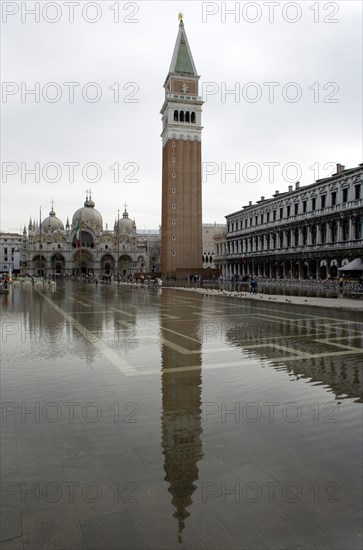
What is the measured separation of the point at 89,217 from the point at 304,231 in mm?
83847

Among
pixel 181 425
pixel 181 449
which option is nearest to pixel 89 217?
pixel 181 425

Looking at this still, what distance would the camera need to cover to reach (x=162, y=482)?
15.5 feet

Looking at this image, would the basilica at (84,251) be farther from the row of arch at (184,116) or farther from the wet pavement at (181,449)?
the wet pavement at (181,449)

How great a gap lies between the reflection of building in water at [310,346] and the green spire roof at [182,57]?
78.8 m

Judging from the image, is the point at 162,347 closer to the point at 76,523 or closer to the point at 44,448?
the point at 44,448

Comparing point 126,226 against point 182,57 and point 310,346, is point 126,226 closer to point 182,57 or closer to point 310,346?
point 182,57

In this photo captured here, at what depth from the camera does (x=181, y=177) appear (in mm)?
81250

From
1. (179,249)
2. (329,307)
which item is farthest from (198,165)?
(329,307)

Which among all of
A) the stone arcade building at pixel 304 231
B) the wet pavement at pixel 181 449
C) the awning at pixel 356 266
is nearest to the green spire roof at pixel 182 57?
the stone arcade building at pixel 304 231

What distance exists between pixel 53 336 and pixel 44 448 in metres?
9.48

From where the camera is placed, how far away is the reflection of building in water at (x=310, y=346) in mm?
9094

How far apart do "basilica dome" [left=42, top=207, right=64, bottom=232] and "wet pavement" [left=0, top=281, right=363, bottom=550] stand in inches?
4962

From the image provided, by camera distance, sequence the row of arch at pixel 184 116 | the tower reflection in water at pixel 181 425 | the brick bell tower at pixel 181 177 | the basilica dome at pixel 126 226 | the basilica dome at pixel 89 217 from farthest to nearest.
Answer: the basilica dome at pixel 126 226 < the basilica dome at pixel 89 217 < the row of arch at pixel 184 116 < the brick bell tower at pixel 181 177 < the tower reflection in water at pixel 181 425

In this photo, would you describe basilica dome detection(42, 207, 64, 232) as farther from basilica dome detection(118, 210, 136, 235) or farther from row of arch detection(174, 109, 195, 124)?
row of arch detection(174, 109, 195, 124)
